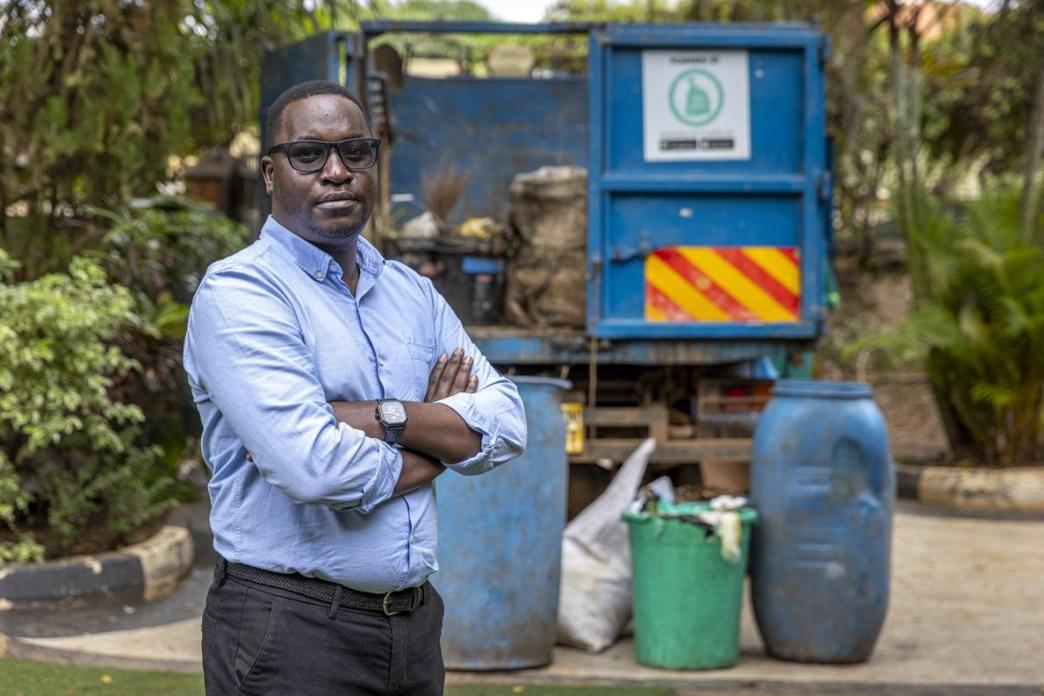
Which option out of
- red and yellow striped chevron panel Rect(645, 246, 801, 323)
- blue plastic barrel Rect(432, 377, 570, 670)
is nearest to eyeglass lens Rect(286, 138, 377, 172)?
blue plastic barrel Rect(432, 377, 570, 670)

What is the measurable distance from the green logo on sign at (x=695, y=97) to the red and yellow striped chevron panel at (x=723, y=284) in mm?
587

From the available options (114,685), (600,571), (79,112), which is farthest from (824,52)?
(114,685)

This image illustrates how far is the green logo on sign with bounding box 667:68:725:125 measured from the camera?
6.95 metres

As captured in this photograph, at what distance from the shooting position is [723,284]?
697cm

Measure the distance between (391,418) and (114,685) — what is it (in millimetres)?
3279

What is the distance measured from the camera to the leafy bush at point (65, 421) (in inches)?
251

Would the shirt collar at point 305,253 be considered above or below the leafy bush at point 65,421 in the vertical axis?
above

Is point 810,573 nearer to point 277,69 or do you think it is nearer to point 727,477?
point 727,477

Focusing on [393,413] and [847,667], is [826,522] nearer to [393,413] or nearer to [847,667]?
[847,667]

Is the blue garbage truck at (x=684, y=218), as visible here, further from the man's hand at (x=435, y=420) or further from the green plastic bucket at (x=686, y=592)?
the man's hand at (x=435, y=420)

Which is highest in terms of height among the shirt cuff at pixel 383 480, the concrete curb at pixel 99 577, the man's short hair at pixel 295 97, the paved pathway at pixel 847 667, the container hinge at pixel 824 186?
the container hinge at pixel 824 186

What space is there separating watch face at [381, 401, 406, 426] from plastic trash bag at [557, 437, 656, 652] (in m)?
3.62

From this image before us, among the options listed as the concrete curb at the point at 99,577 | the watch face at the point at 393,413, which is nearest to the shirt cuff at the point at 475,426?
the watch face at the point at 393,413

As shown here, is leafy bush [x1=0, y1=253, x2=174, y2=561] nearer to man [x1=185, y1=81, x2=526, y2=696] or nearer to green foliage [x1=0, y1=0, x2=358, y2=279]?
green foliage [x1=0, y1=0, x2=358, y2=279]
